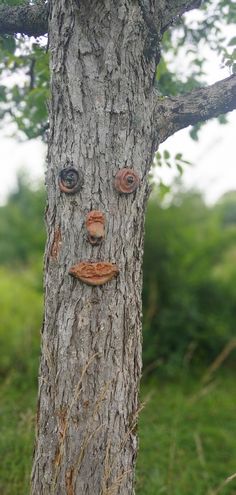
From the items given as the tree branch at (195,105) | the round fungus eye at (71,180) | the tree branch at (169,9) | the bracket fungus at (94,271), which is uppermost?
the tree branch at (169,9)

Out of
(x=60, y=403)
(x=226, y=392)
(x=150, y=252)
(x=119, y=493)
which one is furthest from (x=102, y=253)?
(x=150, y=252)

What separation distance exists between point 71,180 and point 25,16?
0.70 metres

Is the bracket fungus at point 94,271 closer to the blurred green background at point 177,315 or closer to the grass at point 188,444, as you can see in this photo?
the grass at point 188,444

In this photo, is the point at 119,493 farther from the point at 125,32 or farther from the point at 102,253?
the point at 125,32

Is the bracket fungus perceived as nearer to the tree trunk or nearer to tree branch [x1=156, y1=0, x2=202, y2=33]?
the tree trunk

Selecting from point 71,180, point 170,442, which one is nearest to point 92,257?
point 71,180

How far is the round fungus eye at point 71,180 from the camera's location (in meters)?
1.98

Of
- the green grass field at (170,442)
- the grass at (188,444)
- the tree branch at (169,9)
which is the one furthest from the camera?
the grass at (188,444)

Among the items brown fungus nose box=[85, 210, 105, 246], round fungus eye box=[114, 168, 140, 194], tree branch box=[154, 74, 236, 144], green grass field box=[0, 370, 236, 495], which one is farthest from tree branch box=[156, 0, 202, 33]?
green grass field box=[0, 370, 236, 495]

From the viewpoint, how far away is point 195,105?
7.33 feet

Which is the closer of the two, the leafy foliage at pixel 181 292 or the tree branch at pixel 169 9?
the tree branch at pixel 169 9

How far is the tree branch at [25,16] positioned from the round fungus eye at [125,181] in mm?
669

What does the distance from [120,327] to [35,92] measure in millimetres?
1649

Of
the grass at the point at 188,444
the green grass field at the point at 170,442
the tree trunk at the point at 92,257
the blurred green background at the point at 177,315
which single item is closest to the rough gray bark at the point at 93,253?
the tree trunk at the point at 92,257
